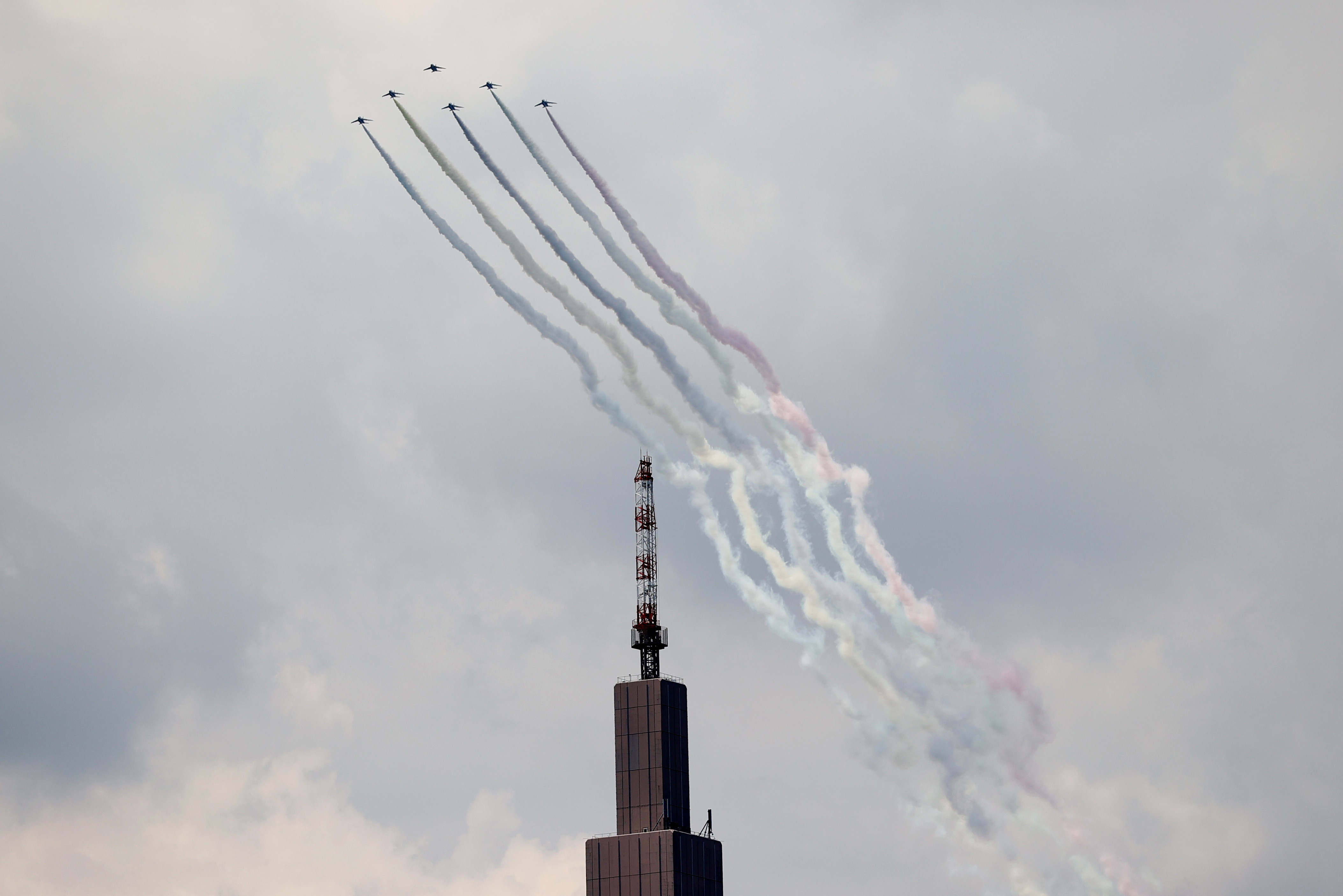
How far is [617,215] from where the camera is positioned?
183m

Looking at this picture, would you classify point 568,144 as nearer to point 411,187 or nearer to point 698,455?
point 411,187

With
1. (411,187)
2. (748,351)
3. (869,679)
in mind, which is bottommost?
(869,679)

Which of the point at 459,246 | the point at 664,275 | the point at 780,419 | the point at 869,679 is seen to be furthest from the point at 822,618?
the point at 459,246

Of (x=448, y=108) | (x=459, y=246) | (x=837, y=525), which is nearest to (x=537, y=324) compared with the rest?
(x=459, y=246)

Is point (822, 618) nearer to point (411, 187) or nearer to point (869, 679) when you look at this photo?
point (869, 679)

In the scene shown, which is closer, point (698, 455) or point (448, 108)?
point (448, 108)

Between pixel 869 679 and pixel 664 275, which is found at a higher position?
pixel 664 275

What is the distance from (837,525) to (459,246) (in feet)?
150

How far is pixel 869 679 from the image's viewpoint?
187750 mm

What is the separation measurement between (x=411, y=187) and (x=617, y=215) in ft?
68.6

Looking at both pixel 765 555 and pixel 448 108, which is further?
pixel 765 555

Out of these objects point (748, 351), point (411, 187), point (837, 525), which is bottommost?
point (837, 525)

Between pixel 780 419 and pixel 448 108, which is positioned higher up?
pixel 448 108

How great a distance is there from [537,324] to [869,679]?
157 feet
